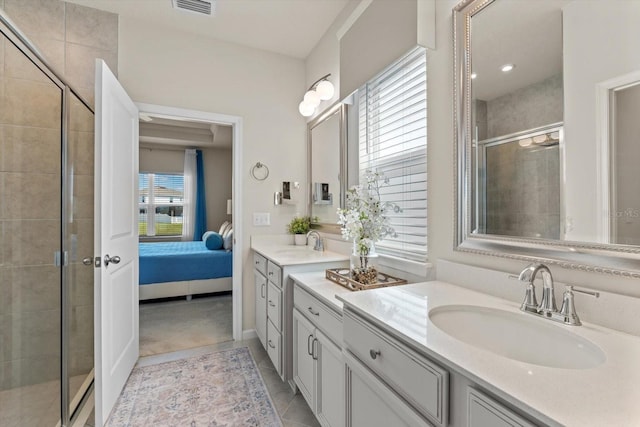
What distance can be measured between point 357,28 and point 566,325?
1.89 metres

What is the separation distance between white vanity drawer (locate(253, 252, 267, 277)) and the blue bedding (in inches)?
57.5

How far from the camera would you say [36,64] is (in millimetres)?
1476

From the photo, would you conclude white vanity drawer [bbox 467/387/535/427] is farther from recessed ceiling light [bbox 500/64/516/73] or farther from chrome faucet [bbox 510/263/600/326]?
recessed ceiling light [bbox 500/64/516/73]

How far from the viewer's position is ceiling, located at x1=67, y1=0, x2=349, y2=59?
220 cm

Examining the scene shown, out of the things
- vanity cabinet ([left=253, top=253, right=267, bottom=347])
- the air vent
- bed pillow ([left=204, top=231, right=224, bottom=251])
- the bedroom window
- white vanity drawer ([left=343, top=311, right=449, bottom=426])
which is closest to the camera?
white vanity drawer ([left=343, top=311, right=449, bottom=426])

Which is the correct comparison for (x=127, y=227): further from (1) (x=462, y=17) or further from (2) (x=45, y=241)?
(1) (x=462, y=17)

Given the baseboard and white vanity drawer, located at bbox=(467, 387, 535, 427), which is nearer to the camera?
white vanity drawer, located at bbox=(467, 387, 535, 427)

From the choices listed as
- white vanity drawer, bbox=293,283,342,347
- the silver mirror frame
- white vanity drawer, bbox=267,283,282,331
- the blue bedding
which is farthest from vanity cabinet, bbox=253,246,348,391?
the blue bedding

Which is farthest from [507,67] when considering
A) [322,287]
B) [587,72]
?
[322,287]

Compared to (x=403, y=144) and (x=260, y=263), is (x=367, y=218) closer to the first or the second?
(x=403, y=144)

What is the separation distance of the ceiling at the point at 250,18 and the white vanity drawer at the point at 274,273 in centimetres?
194

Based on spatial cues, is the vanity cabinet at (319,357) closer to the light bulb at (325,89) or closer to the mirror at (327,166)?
the mirror at (327,166)

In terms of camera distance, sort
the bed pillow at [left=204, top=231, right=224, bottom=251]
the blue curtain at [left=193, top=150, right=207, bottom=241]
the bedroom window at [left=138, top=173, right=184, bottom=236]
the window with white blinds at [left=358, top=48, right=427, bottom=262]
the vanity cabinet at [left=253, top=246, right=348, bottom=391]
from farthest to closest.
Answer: the blue curtain at [left=193, top=150, right=207, bottom=241], the bedroom window at [left=138, top=173, right=184, bottom=236], the bed pillow at [left=204, top=231, right=224, bottom=251], the vanity cabinet at [left=253, top=246, right=348, bottom=391], the window with white blinds at [left=358, top=48, right=427, bottom=262]

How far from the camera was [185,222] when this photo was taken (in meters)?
6.15
